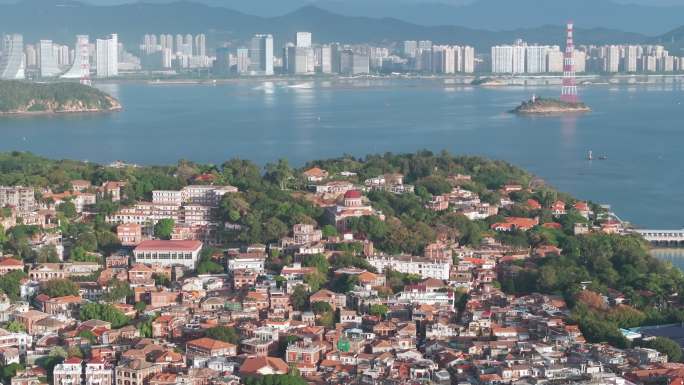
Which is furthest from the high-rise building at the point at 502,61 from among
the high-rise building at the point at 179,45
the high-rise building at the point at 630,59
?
the high-rise building at the point at 179,45

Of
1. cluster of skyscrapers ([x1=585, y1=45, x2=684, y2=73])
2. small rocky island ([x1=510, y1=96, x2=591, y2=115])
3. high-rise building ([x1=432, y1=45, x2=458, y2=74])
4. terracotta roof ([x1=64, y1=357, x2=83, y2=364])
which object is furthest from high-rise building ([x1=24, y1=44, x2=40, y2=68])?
terracotta roof ([x1=64, y1=357, x2=83, y2=364])

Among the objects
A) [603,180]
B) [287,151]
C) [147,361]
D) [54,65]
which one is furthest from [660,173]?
[54,65]

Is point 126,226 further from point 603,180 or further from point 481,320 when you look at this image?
point 603,180

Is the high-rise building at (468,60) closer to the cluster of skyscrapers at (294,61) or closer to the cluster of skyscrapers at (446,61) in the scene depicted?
the cluster of skyscrapers at (446,61)

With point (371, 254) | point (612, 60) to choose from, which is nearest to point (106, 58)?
point (612, 60)

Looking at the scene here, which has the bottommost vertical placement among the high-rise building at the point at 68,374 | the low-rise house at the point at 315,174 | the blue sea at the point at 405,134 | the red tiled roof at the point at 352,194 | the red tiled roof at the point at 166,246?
the blue sea at the point at 405,134

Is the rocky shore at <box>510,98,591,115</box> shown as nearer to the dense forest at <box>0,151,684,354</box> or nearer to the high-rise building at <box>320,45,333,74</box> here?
the dense forest at <box>0,151,684,354</box>
